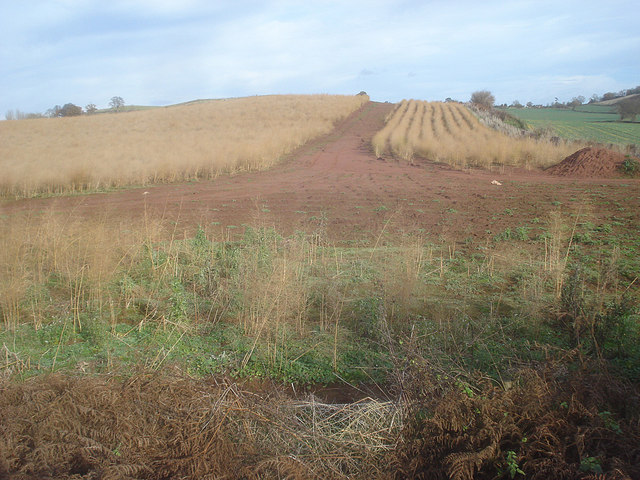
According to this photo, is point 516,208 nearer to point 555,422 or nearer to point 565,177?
point 565,177

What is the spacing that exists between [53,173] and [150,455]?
15108 millimetres

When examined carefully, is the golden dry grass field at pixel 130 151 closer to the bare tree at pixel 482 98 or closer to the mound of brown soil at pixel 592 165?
the mound of brown soil at pixel 592 165

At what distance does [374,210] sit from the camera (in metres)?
11.0

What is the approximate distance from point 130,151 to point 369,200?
13.1m

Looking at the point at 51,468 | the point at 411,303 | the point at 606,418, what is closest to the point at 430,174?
the point at 411,303

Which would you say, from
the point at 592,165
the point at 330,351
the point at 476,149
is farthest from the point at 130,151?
the point at 330,351

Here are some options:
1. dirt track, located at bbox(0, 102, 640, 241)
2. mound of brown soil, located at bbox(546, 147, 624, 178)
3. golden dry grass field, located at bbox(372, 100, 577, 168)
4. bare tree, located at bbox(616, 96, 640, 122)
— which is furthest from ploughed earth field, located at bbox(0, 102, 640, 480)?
bare tree, located at bbox(616, 96, 640, 122)

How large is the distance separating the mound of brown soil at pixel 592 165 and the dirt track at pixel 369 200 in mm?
845

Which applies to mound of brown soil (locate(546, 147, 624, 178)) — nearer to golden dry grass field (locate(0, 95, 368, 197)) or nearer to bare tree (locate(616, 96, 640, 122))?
golden dry grass field (locate(0, 95, 368, 197))

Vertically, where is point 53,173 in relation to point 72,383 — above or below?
above

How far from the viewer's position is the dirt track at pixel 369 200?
980 cm

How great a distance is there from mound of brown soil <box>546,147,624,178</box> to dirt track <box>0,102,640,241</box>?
0.84 m

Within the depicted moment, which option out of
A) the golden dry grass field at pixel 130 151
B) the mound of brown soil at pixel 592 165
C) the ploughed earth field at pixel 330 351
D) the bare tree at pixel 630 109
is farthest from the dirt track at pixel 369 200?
the bare tree at pixel 630 109

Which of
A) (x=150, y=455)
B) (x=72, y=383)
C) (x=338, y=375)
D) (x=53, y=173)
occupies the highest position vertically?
(x=53, y=173)
